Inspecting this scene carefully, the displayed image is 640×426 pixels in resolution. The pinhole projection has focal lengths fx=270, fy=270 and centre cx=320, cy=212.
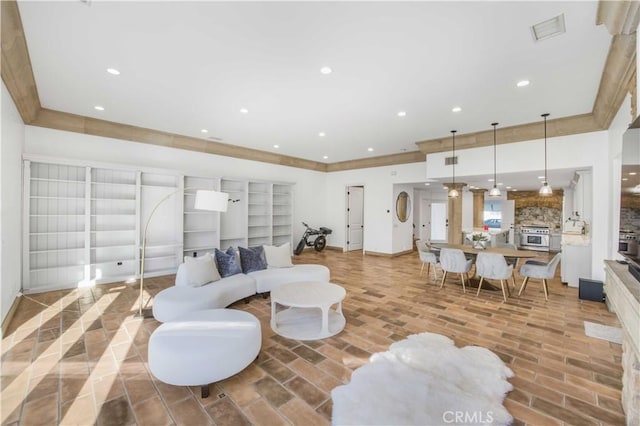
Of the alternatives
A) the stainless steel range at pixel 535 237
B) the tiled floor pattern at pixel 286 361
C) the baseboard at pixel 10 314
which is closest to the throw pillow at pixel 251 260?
the tiled floor pattern at pixel 286 361

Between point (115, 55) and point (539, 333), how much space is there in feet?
18.7

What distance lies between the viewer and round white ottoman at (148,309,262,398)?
6.69 ft

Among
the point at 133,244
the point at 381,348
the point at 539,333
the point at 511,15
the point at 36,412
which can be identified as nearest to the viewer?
the point at 36,412

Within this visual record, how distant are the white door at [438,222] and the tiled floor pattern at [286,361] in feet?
23.0

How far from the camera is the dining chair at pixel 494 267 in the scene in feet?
14.0

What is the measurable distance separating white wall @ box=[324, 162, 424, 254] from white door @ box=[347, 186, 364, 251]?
23 centimetres

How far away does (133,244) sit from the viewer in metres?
5.35

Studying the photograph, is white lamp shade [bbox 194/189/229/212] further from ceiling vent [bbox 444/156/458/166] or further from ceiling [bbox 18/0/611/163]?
ceiling vent [bbox 444/156/458/166]

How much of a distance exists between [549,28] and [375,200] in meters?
6.24

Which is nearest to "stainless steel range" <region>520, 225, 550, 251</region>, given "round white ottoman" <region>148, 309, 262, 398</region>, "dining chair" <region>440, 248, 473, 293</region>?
"dining chair" <region>440, 248, 473, 293</region>

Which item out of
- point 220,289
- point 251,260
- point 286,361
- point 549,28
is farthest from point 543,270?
point 220,289

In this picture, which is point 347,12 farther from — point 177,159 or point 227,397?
point 177,159

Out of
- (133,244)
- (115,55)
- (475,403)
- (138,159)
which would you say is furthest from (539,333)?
(138,159)

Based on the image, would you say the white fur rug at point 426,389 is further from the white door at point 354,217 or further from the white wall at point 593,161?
the white door at point 354,217
